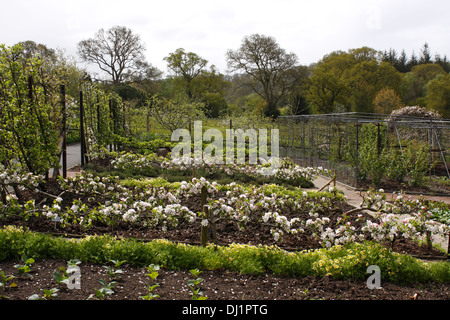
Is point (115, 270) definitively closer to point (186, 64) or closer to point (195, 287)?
point (195, 287)

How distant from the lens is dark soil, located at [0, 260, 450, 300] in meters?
3.22

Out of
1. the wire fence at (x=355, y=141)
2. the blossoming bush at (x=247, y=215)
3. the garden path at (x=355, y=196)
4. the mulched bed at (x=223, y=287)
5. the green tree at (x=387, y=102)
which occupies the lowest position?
the garden path at (x=355, y=196)

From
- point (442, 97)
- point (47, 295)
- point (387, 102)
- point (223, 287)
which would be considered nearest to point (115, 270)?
point (47, 295)

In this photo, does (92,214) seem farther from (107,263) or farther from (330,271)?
(330,271)

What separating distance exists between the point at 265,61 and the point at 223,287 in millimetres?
36767

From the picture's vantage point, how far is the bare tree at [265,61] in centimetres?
3781

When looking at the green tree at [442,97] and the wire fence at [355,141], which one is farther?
the green tree at [442,97]

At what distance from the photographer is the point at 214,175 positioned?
956 cm

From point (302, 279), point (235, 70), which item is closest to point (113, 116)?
point (302, 279)

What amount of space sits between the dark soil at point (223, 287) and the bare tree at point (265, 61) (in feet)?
114

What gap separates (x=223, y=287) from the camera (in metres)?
3.41

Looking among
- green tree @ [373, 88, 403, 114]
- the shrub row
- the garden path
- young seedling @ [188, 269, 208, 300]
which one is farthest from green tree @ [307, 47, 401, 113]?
young seedling @ [188, 269, 208, 300]

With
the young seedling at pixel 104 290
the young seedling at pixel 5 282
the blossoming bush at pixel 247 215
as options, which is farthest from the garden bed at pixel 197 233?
the young seedling at pixel 104 290

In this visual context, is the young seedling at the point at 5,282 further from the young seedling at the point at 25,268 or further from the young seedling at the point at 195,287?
the young seedling at the point at 195,287
